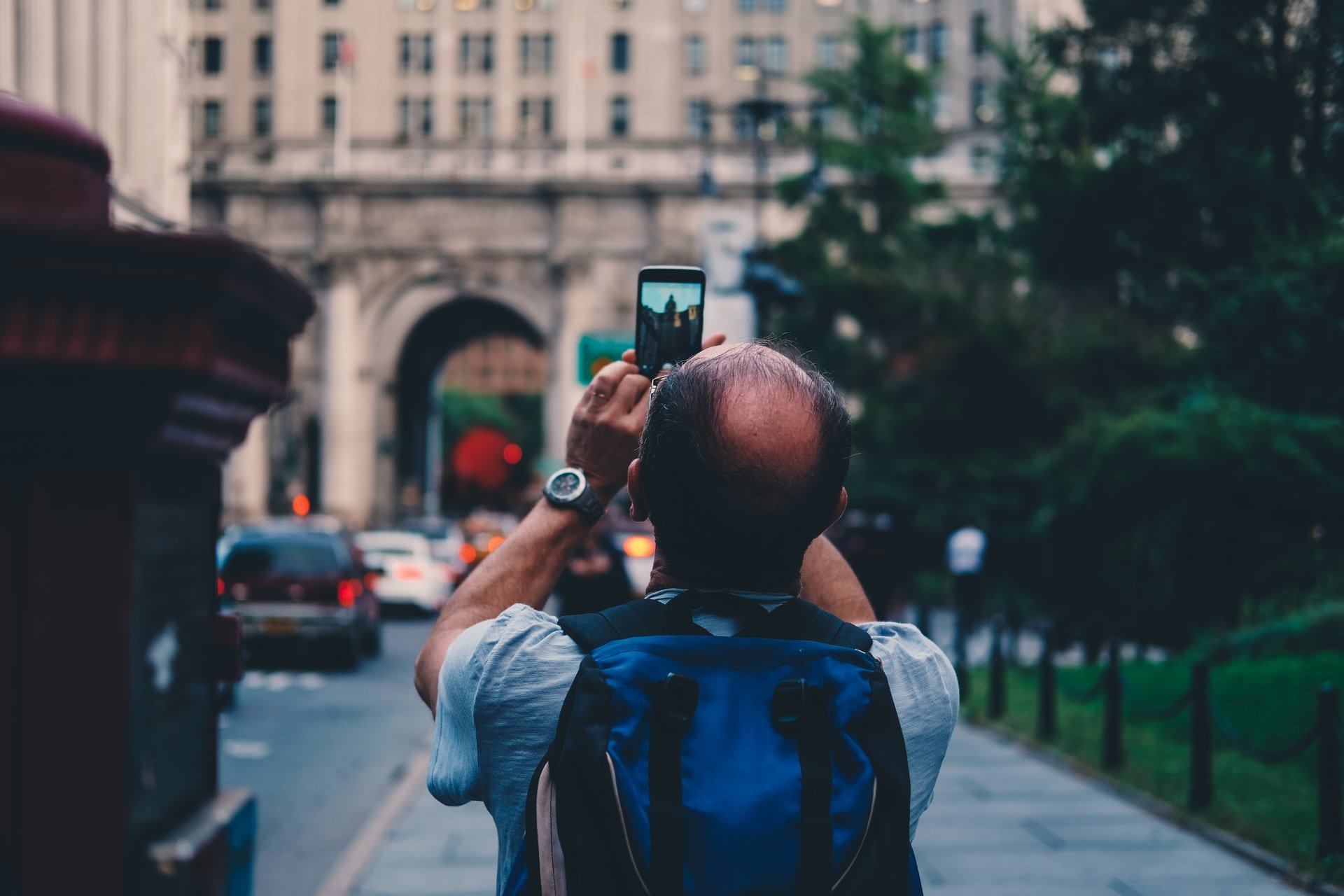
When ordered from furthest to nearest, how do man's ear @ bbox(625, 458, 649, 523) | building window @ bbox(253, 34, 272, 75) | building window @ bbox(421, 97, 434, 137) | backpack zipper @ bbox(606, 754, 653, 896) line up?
building window @ bbox(421, 97, 434, 137) < building window @ bbox(253, 34, 272, 75) < man's ear @ bbox(625, 458, 649, 523) < backpack zipper @ bbox(606, 754, 653, 896)

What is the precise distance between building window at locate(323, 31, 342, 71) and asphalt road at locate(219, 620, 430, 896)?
43.4 meters

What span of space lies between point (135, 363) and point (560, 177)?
51.5 m

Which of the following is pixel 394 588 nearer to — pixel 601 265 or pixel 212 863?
pixel 212 863

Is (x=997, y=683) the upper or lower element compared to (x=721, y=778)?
lower

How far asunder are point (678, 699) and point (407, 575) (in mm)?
25625

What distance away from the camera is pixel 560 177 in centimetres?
5306

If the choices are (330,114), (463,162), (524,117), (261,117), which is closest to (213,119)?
(261,117)

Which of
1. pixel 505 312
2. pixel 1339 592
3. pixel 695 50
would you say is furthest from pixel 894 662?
pixel 695 50

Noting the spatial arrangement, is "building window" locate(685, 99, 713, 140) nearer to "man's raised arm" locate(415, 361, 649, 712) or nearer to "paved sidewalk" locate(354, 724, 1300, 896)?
"paved sidewalk" locate(354, 724, 1300, 896)

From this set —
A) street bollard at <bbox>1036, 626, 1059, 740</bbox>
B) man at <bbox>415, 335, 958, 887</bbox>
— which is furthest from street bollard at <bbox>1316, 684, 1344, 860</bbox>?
man at <bbox>415, 335, 958, 887</bbox>

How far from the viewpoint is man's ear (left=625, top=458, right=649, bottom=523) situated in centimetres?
198

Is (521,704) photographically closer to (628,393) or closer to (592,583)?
(628,393)

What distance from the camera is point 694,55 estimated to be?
60.5 meters

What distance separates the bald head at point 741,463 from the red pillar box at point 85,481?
1288 millimetres
